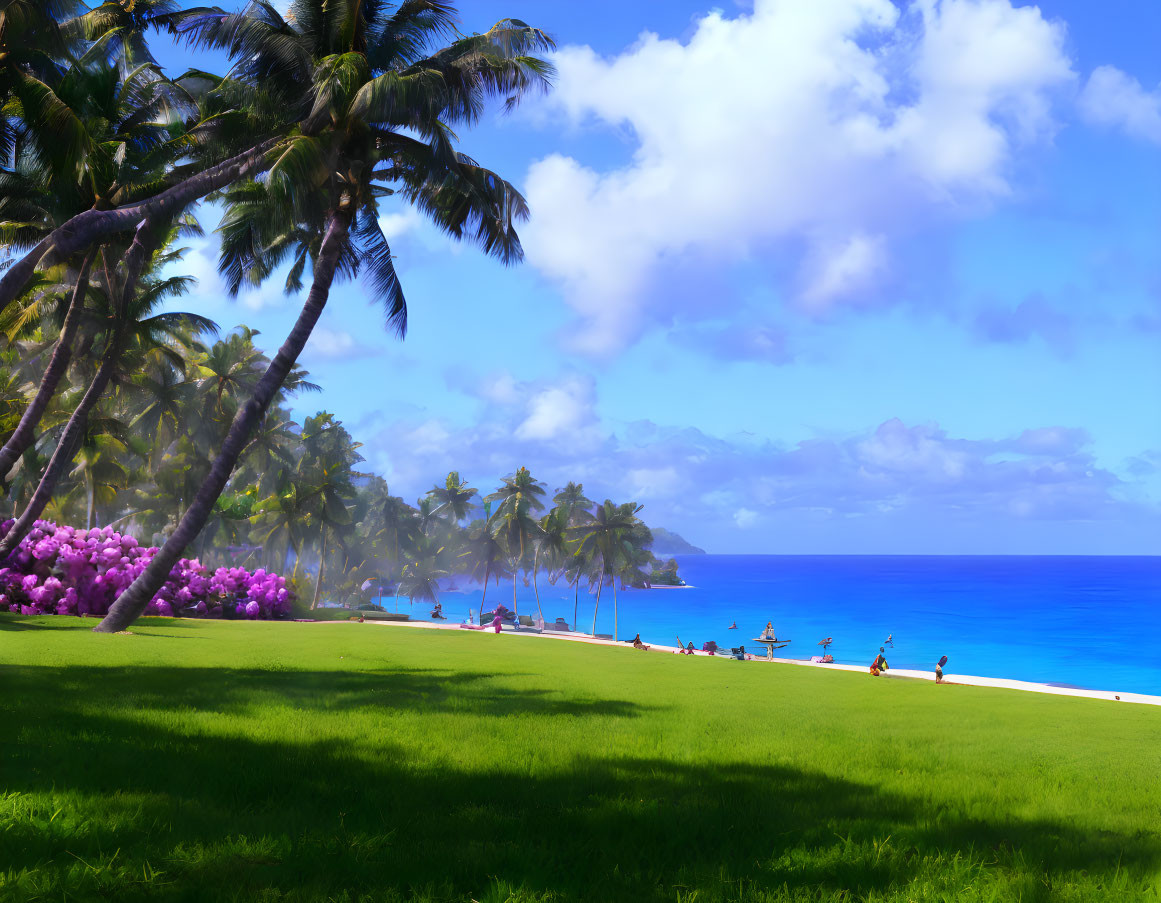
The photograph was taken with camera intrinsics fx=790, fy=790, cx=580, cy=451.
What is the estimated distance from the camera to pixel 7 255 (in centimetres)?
2730

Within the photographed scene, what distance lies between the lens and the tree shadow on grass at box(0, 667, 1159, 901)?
11.7 ft

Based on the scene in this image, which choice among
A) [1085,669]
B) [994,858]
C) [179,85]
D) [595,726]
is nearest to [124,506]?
[179,85]

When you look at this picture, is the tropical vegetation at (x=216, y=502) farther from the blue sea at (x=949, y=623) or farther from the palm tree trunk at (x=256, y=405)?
the blue sea at (x=949, y=623)

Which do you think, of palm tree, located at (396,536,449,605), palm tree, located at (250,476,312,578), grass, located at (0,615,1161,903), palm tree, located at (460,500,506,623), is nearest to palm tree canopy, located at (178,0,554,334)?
grass, located at (0,615,1161,903)

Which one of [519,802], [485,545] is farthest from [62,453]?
[485,545]

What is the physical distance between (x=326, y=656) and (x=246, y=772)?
13.0 m

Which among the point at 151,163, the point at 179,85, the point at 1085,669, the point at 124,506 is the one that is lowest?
the point at 1085,669

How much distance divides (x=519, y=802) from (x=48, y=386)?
20.3m

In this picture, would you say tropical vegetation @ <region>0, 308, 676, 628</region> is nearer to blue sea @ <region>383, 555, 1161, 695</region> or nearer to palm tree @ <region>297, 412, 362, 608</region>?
palm tree @ <region>297, 412, 362, 608</region>

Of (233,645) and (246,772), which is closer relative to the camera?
(246,772)

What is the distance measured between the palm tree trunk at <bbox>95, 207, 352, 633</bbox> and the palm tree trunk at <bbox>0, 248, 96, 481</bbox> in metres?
4.07

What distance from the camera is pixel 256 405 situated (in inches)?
735

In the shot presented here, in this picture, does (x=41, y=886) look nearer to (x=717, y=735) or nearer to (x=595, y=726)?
(x=595, y=726)

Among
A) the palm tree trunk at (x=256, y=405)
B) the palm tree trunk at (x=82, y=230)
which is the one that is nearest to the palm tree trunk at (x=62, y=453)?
the palm tree trunk at (x=256, y=405)
